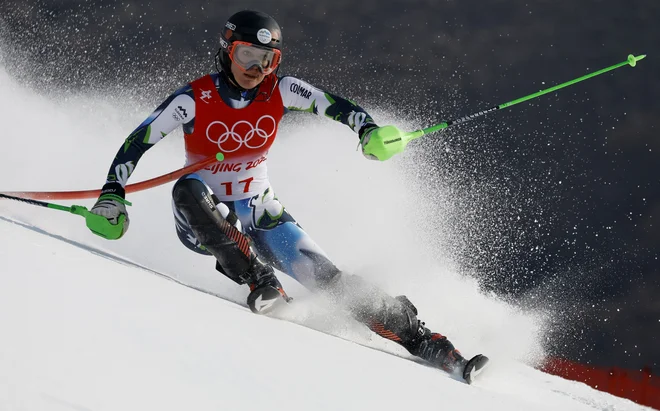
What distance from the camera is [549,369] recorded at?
5.93m

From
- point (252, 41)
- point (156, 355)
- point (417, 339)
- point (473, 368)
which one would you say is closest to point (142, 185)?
point (252, 41)

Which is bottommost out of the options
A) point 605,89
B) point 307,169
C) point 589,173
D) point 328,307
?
point 328,307

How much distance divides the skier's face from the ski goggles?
16 millimetres

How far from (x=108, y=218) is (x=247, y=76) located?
842 millimetres

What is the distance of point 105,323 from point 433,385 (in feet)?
3.71

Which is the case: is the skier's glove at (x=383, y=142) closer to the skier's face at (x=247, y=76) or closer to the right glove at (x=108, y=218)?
the skier's face at (x=247, y=76)

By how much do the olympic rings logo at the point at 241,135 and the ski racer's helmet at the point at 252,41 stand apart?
0.25 meters

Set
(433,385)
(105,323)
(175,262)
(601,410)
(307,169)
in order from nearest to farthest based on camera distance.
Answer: (105,323) → (433,385) → (601,410) → (175,262) → (307,169)

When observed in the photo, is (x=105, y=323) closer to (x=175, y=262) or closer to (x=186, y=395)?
(x=186, y=395)

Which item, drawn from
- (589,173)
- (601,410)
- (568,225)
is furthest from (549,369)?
Answer: (601,410)

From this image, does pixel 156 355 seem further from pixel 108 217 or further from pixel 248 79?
pixel 248 79

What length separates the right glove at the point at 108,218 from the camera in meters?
3.27

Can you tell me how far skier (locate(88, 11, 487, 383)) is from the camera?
10.9 feet

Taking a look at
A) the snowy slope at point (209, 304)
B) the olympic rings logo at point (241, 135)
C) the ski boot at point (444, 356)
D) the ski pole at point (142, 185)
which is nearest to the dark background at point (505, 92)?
the snowy slope at point (209, 304)
